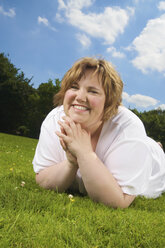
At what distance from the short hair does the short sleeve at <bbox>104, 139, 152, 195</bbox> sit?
0.46 m

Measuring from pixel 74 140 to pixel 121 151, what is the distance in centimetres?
60

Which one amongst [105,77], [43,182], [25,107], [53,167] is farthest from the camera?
[25,107]

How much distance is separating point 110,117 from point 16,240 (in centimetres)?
175

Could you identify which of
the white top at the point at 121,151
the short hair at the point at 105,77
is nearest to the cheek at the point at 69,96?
the short hair at the point at 105,77

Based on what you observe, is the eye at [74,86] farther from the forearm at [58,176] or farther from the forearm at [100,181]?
the forearm at [58,176]

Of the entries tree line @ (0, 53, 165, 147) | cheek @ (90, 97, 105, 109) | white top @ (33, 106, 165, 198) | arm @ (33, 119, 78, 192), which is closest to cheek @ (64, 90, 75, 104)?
cheek @ (90, 97, 105, 109)

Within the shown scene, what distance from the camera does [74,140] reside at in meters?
2.75

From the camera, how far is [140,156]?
2852 millimetres

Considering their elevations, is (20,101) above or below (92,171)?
above

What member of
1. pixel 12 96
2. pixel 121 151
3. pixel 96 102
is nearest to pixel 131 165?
pixel 121 151

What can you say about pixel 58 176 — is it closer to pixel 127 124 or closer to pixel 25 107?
pixel 127 124

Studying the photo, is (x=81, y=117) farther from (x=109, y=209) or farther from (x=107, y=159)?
(x=109, y=209)

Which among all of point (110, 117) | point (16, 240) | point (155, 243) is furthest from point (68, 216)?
point (110, 117)

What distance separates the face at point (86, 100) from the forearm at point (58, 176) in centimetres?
58
